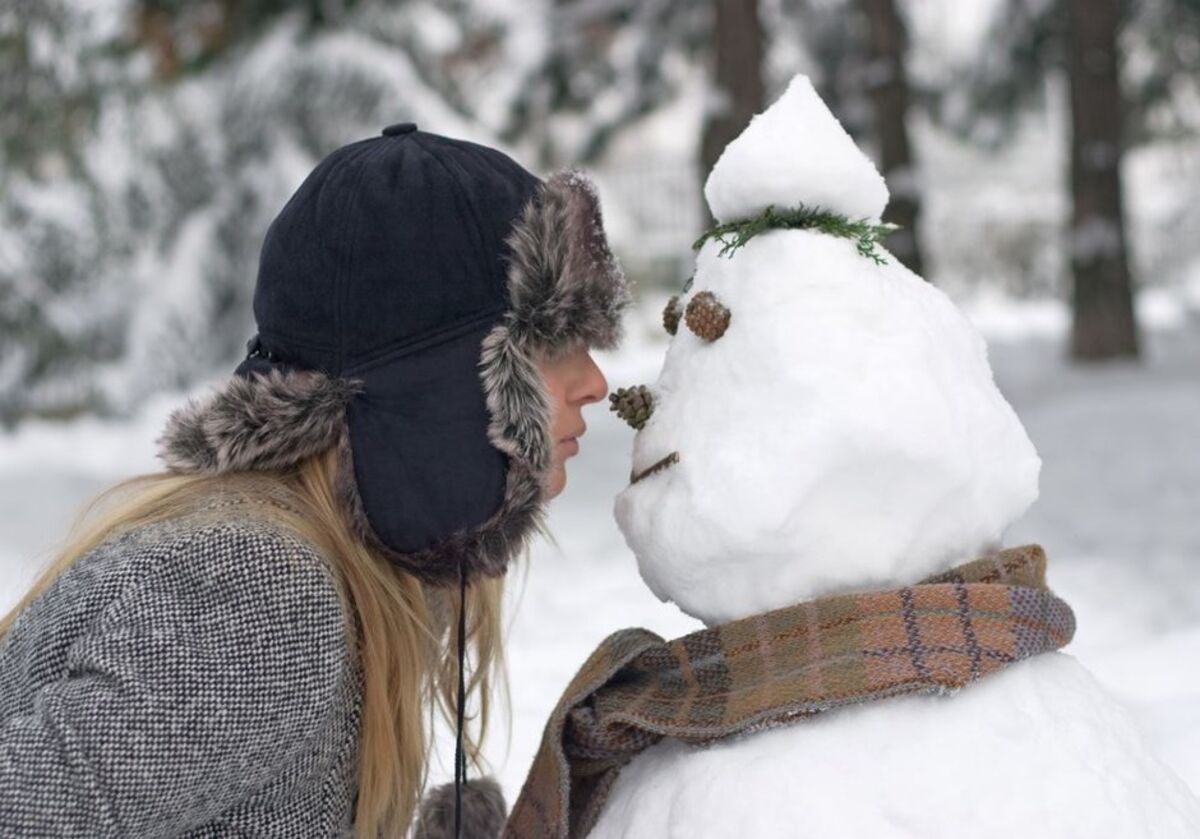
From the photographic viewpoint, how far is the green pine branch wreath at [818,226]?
5.97 ft

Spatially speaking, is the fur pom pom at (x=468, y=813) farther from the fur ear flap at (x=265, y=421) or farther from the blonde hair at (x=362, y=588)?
the fur ear flap at (x=265, y=421)

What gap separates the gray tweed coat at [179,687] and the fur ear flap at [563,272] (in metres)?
0.46

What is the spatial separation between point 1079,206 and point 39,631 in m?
8.05

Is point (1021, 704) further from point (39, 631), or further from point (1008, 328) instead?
point (1008, 328)

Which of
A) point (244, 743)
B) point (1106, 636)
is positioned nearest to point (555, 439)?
point (244, 743)

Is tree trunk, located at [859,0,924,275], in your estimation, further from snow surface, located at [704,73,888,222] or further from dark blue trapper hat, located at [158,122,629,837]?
dark blue trapper hat, located at [158,122,629,837]

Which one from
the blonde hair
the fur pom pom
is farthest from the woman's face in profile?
the fur pom pom

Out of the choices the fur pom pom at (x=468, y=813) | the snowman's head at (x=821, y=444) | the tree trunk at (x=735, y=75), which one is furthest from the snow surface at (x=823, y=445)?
the tree trunk at (x=735, y=75)

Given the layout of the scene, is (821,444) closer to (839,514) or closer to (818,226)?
(839,514)

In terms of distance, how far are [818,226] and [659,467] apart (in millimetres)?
403

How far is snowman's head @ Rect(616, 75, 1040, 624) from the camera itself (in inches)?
66.0

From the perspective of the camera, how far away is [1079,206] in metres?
8.59

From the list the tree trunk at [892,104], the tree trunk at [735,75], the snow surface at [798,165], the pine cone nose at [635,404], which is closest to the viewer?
the snow surface at [798,165]

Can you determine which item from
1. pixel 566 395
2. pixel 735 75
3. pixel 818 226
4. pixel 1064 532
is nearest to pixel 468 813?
pixel 566 395
